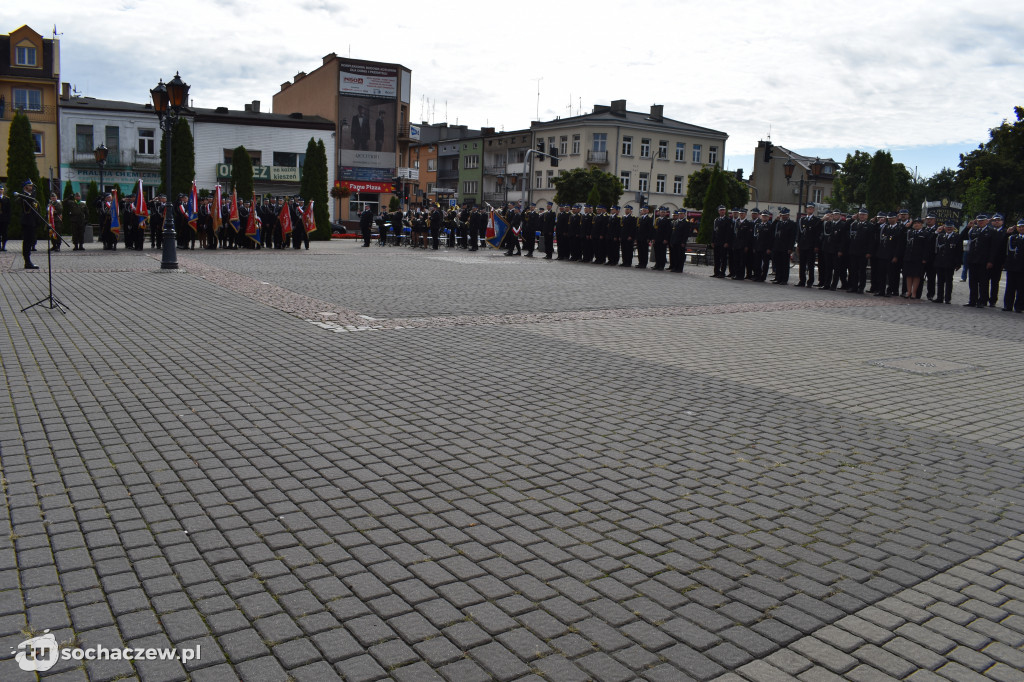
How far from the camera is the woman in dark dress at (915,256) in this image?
19766 millimetres

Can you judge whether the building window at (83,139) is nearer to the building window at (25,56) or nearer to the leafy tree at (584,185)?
the building window at (25,56)

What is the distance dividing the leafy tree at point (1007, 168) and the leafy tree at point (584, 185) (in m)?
30.6

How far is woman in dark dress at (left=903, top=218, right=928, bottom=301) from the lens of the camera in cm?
1977

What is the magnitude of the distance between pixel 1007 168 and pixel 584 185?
3432 cm

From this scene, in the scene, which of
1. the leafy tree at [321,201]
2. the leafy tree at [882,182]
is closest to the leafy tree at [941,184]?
the leafy tree at [882,182]

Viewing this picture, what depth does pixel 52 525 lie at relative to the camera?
14.3 feet

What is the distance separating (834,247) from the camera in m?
21.8

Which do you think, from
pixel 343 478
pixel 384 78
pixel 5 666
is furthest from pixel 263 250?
pixel 384 78

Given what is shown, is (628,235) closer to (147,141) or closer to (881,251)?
(881,251)

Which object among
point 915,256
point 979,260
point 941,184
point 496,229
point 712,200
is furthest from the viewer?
point 941,184

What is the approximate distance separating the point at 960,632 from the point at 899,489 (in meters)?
2.01

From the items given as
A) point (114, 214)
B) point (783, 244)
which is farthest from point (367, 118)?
point (783, 244)

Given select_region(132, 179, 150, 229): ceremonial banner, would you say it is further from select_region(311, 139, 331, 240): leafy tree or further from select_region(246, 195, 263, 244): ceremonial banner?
select_region(311, 139, 331, 240): leafy tree

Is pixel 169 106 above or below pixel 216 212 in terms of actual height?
above
